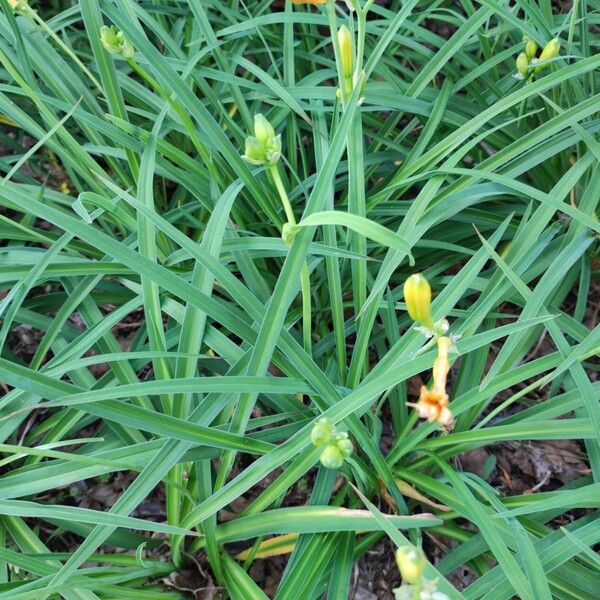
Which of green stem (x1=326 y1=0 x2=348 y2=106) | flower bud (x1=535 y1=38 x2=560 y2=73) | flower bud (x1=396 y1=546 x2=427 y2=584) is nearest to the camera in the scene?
flower bud (x1=396 y1=546 x2=427 y2=584)

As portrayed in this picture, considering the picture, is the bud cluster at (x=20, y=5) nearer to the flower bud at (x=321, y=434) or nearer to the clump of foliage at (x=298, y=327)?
the clump of foliage at (x=298, y=327)

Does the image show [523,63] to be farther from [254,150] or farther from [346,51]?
[254,150]

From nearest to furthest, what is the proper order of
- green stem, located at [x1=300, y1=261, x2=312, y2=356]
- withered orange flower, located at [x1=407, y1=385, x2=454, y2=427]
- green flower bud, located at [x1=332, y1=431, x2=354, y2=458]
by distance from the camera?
1. withered orange flower, located at [x1=407, y1=385, x2=454, y2=427]
2. green flower bud, located at [x1=332, y1=431, x2=354, y2=458]
3. green stem, located at [x1=300, y1=261, x2=312, y2=356]

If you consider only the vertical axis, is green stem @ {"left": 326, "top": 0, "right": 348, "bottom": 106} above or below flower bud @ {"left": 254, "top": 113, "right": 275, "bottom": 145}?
above

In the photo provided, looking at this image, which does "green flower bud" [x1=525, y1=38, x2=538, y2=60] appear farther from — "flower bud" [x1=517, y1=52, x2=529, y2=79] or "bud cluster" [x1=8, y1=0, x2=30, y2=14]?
"bud cluster" [x1=8, y1=0, x2=30, y2=14]

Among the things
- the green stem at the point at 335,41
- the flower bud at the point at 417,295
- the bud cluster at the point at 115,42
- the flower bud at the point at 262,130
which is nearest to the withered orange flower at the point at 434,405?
the flower bud at the point at 417,295

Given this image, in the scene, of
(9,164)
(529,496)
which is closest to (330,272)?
(529,496)

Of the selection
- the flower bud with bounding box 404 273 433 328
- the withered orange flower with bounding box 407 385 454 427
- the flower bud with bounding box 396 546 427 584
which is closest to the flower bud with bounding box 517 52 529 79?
the flower bud with bounding box 404 273 433 328
